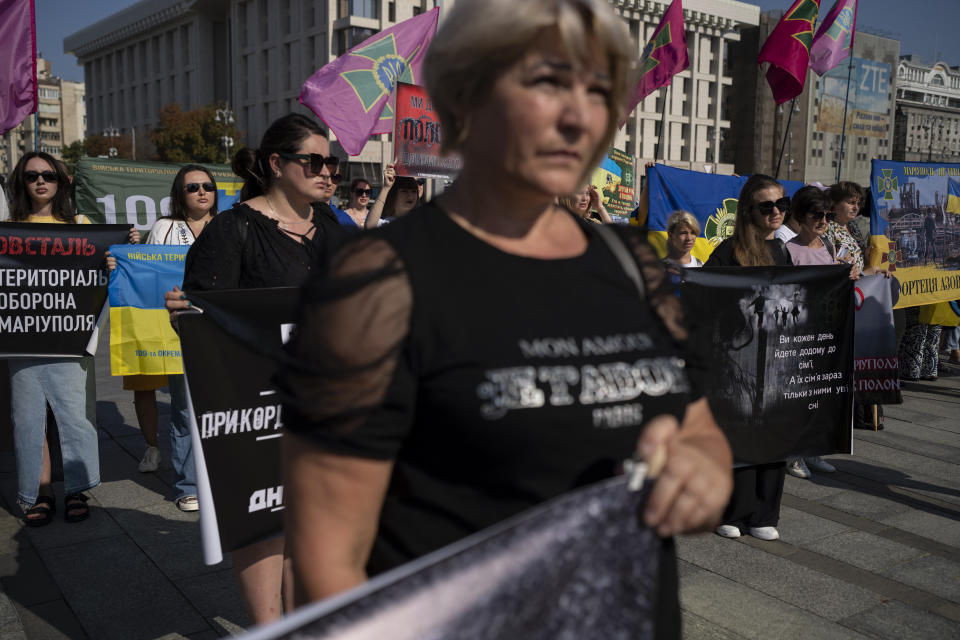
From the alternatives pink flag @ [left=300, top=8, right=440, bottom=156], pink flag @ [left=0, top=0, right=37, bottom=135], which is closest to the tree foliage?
pink flag @ [left=300, top=8, right=440, bottom=156]

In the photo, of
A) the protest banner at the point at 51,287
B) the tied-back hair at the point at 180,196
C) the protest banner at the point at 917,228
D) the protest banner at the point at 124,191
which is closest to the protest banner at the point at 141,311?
the protest banner at the point at 51,287

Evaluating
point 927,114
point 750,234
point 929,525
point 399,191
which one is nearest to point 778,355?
point 750,234

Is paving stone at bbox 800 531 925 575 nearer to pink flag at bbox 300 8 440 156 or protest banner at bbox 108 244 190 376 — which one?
protest banner at bbox 108 244 190 376

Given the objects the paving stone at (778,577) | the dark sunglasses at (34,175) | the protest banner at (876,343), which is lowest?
the paving stone at (778,577)

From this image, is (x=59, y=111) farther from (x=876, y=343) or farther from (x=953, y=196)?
(x=876, y=343)

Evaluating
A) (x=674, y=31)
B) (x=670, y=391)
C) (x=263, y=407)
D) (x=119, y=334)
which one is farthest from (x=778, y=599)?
(x=674, y=31)

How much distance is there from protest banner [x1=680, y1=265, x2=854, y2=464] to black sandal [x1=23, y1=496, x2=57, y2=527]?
12.2 ft

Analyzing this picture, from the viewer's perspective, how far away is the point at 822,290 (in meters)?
4.77

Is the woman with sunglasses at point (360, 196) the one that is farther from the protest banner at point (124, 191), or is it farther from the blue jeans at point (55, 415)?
the blue jeans at point (55, 415)

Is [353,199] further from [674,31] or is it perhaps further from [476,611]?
[476,611]

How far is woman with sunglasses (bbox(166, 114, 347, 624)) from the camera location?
319 centimetres

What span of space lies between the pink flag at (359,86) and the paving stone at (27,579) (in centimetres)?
397

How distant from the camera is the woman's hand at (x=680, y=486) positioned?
4.06 ft

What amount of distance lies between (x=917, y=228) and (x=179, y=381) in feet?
22.2
